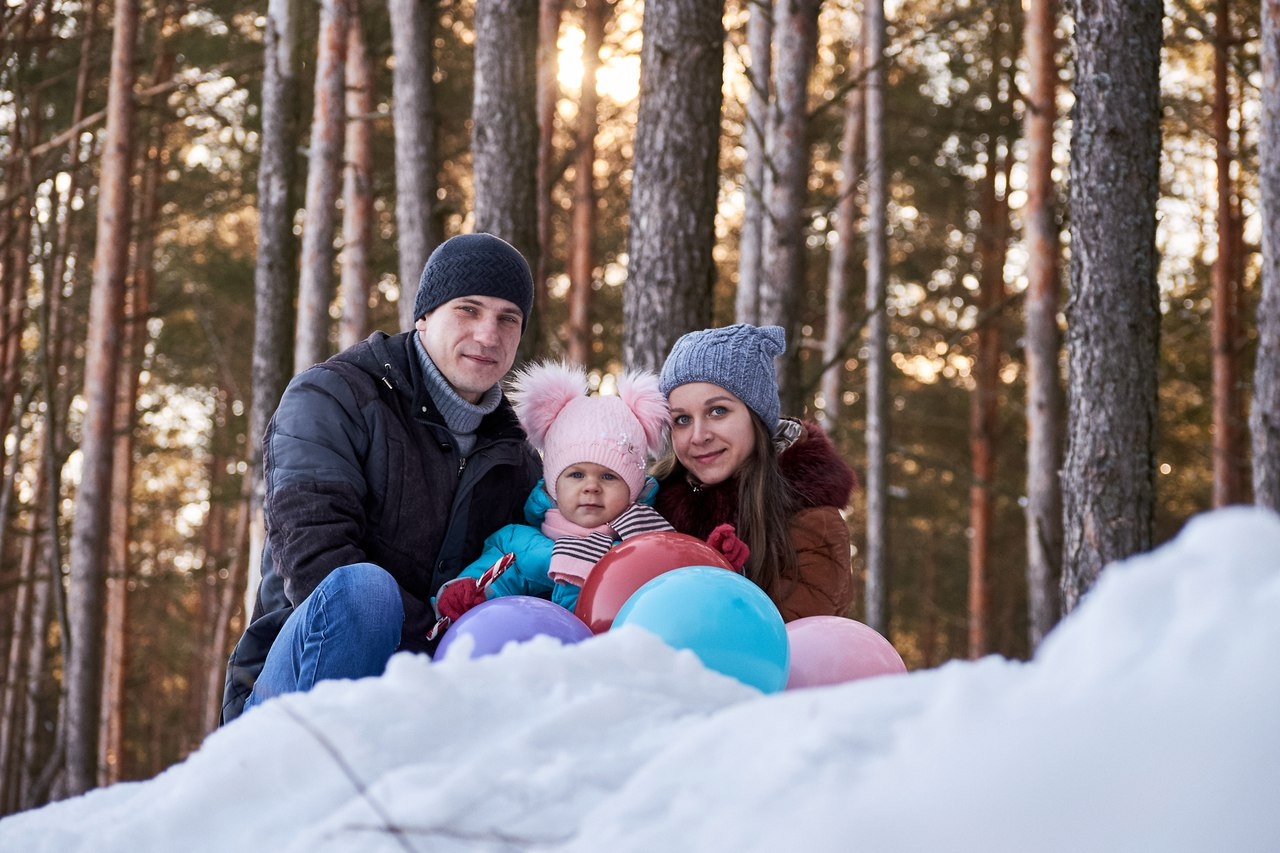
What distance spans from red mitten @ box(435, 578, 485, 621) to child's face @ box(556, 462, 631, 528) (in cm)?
58

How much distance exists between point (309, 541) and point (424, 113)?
17.1ft

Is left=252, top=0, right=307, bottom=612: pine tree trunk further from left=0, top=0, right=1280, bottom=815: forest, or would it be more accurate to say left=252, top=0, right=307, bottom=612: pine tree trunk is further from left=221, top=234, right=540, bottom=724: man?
left=221, top=234, right=540, bottom=724: man

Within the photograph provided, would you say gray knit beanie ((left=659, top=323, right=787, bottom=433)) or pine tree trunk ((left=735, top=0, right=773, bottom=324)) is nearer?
gray knit beanie ((left=659, top=323, right=787, bottom=433))

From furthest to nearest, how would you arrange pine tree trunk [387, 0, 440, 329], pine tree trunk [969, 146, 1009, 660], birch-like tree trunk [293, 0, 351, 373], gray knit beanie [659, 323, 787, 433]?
pine tree trunk [969, 146, 1009, 660] < birch-like tree trunk [293, 0, 351, 373] < pine tree trunk [387, 0, 440, 329] < gray knit beanie [659, 323, 787, 433]

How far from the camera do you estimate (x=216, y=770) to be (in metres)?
2.05

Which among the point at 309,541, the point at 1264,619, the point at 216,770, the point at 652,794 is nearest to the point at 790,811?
the point at 652,794

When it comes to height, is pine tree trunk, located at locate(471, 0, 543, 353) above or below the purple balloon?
A: above

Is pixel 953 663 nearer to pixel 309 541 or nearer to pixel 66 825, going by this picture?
pixel 66 825

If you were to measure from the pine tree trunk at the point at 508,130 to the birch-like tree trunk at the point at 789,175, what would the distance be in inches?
56.1

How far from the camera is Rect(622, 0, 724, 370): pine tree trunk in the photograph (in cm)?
587

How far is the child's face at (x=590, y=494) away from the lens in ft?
12.2

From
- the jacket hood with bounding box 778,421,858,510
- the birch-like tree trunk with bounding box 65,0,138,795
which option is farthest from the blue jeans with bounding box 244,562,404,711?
the birch-like tree trunk with bounding box 65,0,138,795

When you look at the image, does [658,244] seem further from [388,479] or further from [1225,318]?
[1225,318]

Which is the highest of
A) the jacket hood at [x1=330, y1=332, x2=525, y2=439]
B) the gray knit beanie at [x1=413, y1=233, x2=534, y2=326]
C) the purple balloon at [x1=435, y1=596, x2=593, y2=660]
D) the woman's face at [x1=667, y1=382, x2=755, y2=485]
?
the gray knit beanie at [x1=413, y1=233, x2=534, y2=326]
